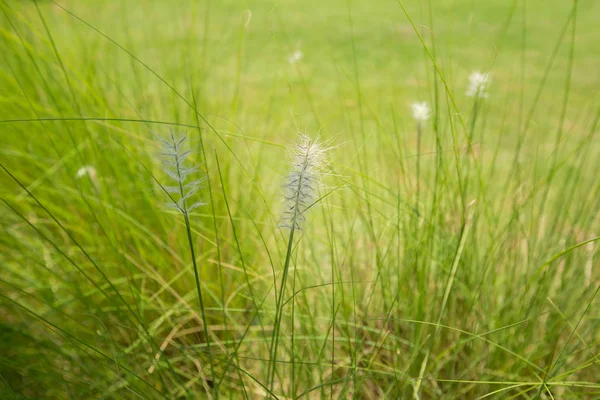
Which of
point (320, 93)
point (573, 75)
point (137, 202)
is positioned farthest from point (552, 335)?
point (573, 75)

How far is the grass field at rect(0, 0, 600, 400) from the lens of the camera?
609mm

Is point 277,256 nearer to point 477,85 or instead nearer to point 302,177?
point 477,85

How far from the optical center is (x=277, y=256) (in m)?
1.04

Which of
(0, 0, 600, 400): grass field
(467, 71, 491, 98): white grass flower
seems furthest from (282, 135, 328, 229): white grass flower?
(467, 71, 491, 98): white grass flower

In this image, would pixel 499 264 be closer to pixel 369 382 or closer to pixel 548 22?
pixel 369 382

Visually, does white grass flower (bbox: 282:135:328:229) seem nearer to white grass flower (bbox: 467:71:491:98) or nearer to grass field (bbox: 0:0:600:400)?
grass field (bbox: 0:0:600:400)

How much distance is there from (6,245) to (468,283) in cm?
76

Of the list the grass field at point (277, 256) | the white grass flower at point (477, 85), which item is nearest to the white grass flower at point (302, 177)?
the grass field at point (277, 256)

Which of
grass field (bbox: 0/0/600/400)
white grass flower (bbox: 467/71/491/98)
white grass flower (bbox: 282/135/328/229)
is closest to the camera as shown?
white grass flower (bbox: 282/135/328/229)

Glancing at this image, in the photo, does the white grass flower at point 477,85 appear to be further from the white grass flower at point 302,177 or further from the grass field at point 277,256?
the white grass flower at point 302,177

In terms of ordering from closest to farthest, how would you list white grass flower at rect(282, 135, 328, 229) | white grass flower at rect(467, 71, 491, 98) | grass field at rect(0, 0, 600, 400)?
white grass flower at rect(282, 135, 328, 229), grass field at rect(0, 0, 600, 400), white grass flower at rect(467, 71, 491, 98)

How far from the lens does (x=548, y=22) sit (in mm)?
2736

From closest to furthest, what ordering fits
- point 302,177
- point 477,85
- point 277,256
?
point 302,177
point 477,85
point 277,256

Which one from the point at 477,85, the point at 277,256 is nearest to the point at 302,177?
the point at 477,85
